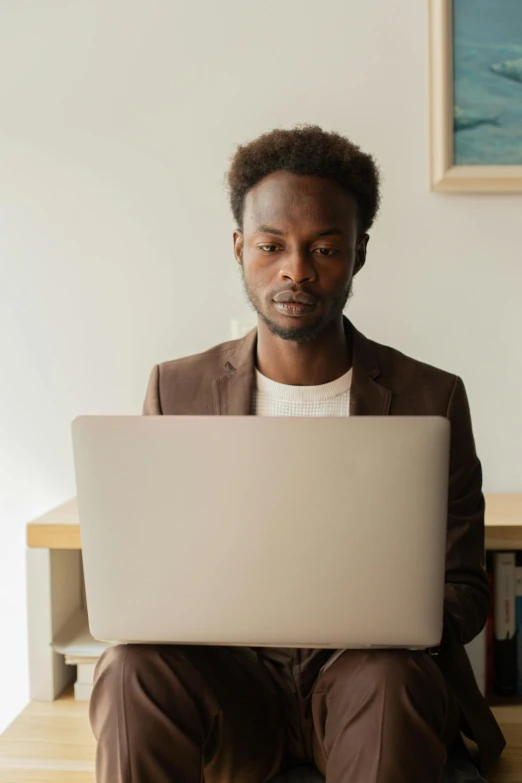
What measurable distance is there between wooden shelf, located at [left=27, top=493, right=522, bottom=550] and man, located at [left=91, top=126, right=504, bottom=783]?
0.27m

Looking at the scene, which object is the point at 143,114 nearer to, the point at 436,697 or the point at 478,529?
the point at 478,529

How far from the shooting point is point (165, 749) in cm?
106

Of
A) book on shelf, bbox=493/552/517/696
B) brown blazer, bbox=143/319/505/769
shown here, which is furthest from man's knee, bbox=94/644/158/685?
book on shelf, bbox=493/552/517/696

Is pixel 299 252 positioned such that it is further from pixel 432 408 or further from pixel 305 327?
pixel 432 408

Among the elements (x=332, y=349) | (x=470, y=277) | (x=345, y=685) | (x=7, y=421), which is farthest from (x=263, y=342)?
(x=7, y=421)

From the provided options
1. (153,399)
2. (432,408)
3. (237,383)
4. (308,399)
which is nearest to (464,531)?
(432,408)

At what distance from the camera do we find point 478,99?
1.89m

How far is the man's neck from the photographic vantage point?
140cm

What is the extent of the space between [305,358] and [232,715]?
558mm

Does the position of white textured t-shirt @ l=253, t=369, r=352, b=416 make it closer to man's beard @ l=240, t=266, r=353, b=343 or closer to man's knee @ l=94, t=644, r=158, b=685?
man's beard @ l=240, t=266, r=353, b=343

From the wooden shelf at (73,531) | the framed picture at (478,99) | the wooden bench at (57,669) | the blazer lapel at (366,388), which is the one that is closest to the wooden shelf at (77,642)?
the wooden bench at (57,669)

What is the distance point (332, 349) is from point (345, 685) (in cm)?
55

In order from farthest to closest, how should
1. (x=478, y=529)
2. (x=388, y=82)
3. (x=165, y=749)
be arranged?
(x=388, y=82) < (x=478, y=529) < (x=165, y=749)

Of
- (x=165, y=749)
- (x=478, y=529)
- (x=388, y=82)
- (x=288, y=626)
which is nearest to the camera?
(x=288, y=626)
